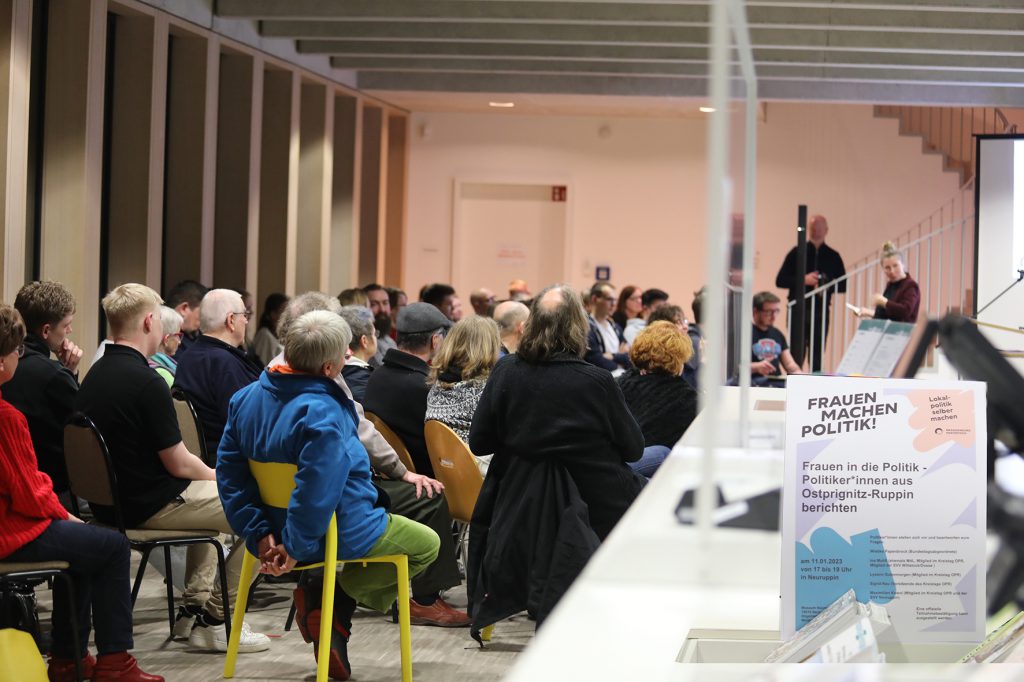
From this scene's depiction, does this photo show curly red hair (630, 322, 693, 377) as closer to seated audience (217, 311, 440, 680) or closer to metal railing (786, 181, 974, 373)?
seated audience (217, 311, 440, 680)

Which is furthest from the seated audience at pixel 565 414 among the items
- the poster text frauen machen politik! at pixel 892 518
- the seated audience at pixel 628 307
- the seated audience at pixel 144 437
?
the seated audience at pixel 628 307

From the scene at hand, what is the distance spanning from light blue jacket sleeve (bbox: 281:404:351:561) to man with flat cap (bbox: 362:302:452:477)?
109 cm

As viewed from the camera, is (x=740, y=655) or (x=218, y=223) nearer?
(x=740, y=655)

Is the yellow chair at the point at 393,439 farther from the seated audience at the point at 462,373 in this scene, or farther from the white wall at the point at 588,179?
the white wall at the point at 588,179

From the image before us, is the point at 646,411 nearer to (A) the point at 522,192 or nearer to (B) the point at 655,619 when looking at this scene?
(B) the point at 655,619

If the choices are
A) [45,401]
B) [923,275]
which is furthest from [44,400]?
[923,275]

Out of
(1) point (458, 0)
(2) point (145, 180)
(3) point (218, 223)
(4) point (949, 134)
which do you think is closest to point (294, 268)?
(3) point (218, 223)

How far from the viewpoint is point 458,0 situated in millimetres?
7105

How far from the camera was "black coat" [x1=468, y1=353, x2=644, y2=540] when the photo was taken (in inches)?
136

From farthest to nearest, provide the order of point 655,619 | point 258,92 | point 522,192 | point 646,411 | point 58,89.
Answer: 1. point 522,192
2. point 258,92
3. point 58,89
4. point 646,411
5. point 655,619

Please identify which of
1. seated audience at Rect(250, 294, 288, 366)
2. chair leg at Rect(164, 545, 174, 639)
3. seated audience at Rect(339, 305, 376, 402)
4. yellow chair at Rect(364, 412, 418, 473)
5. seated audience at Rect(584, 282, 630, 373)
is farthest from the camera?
seated audience at Rect(584, 282, 630, 373)

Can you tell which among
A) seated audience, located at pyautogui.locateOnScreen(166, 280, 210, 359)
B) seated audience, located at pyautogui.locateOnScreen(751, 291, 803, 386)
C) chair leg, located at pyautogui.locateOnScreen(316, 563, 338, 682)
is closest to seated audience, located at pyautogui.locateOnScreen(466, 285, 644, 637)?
chair leg, located at pyautogui.locateOnScreen(316, 563, 338, 682)

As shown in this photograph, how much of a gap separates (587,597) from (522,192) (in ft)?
39.4

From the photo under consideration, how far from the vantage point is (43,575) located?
3.16 m
